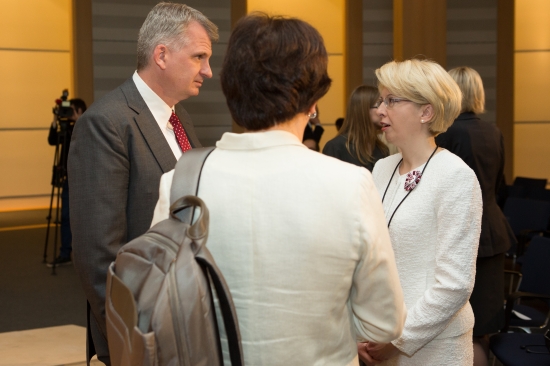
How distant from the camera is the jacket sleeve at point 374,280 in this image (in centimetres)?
133

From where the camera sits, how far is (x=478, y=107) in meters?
4.03

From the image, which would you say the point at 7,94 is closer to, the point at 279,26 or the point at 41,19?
the point at 41,19

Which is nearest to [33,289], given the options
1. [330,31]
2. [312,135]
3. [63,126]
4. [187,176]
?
[63,126]

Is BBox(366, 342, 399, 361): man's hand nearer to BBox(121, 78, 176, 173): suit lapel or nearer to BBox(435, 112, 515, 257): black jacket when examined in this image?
BBox(121, 78, 176, 173): suit lapel

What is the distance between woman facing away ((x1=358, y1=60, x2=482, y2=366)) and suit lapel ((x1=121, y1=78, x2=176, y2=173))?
73 cm

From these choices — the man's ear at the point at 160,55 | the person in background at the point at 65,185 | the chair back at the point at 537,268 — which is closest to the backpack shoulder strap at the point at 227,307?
the man's ear at the point at 160,55

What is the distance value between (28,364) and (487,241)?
7.95ft

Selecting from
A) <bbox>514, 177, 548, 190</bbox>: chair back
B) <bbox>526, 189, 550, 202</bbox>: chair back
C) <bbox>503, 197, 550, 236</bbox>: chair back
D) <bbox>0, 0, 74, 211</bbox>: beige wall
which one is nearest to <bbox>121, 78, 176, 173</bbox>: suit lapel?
<bbox>503, 197, 550, 236</bbox>: chair back

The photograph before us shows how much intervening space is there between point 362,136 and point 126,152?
2463mm

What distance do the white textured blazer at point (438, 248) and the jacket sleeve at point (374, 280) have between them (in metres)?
0.68

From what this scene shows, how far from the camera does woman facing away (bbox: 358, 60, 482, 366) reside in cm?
209

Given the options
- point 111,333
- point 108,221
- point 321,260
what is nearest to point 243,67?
point 321,260

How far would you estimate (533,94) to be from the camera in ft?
36.9

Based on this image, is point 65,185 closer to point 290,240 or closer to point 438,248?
point 438,248
